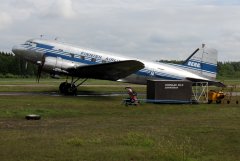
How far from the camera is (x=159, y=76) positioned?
3947cm

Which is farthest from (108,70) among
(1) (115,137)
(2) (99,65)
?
(1) (115,137)

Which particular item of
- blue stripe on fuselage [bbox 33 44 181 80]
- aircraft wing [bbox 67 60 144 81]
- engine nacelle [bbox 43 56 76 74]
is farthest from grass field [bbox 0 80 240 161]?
blue stripe on fuselage [bbox 33 44 181 80]

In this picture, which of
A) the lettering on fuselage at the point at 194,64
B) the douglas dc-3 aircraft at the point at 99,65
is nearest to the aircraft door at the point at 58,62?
the douglas dc-3 aircraft at the point at 99,65

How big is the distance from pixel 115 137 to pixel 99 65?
20.5m

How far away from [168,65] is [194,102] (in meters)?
7.93

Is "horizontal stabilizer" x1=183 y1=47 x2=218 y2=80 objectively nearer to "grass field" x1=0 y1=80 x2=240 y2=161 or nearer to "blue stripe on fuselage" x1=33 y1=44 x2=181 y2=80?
"blue stripe on fuselage" x1=33 y1=44 x2=181 y2=80

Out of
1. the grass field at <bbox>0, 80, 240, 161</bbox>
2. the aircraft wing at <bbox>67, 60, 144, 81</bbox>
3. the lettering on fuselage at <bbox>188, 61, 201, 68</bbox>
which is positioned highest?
the lettering on fuselage at <bbox>188, 61, 201, 68</bbox>

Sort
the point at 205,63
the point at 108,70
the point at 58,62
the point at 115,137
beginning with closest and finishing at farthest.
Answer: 1. the point at 115,137
2. the point at 58,62
3. the point at 108,70
4. the point at 205,63

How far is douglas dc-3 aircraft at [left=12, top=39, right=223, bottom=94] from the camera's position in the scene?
1421 inches

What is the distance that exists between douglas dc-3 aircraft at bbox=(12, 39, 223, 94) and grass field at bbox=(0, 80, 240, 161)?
1226 cm

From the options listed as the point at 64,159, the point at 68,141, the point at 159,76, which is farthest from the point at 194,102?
the point at 64,159

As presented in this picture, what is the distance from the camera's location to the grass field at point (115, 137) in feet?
38.5

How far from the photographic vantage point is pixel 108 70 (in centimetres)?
3653

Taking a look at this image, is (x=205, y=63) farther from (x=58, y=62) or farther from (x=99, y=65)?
(x=58, y=62)
